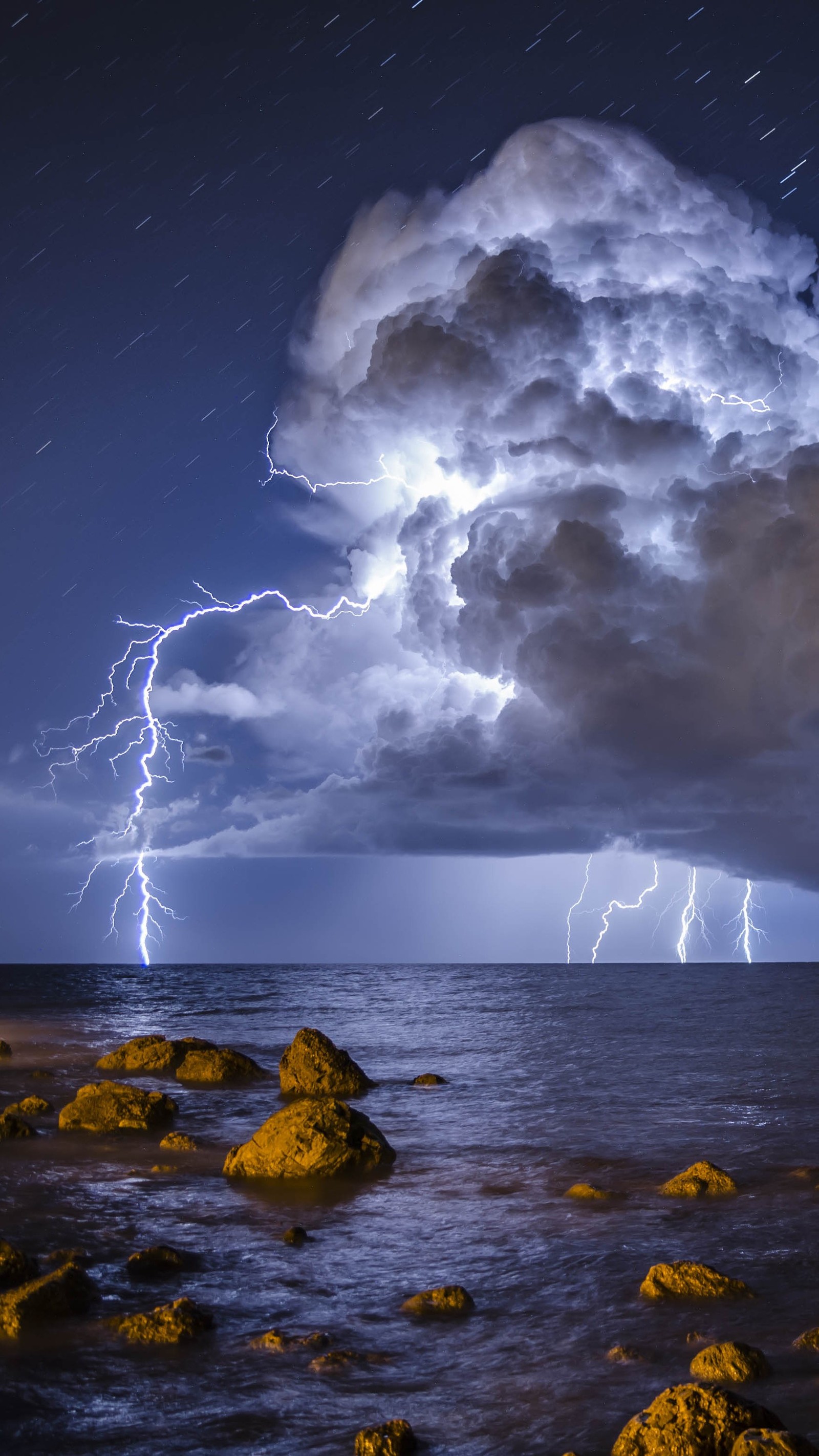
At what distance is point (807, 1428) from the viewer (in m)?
5.60

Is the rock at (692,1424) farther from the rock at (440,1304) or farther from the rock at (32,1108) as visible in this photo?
the rock at (32,1108)

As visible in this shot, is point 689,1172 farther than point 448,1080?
No

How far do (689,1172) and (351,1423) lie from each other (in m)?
7.13

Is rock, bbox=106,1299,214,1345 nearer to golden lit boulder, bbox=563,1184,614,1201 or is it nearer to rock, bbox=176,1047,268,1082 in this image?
golden lit boulder, bbox=563,1184,614,1201

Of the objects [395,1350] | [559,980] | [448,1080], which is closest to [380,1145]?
[395,1350]

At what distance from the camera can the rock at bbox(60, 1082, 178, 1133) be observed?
1472 cm

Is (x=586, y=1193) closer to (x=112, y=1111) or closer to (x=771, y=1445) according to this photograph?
(x=771, y=1445)

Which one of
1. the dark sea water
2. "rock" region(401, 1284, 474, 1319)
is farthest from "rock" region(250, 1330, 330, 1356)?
"rock" region(401, 1284, 474, 1319)

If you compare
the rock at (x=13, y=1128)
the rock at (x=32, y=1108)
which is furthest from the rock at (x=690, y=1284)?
the rock at (x=32, y=1108)

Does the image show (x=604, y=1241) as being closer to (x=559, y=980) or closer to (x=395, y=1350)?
(x=395, y=1350)

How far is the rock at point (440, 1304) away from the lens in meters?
7.69

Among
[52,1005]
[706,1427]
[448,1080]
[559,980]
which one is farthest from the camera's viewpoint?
[559,980]

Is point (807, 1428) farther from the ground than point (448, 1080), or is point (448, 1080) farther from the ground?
point (807, 1428)

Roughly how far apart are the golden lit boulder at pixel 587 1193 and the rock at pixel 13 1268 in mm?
5961
